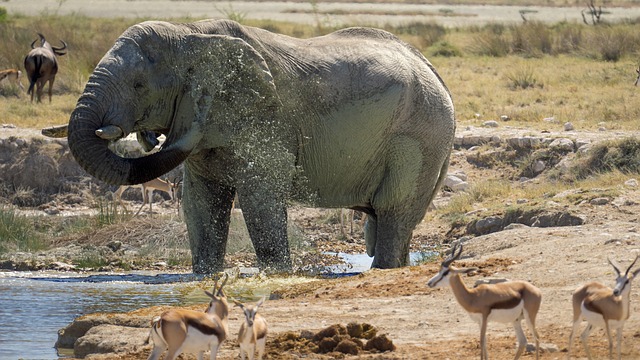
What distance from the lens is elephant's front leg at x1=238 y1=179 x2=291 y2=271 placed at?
12203 millimetres

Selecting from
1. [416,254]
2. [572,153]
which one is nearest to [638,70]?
[572,153]

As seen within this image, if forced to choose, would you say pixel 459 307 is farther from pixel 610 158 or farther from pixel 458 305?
pixel 610 158

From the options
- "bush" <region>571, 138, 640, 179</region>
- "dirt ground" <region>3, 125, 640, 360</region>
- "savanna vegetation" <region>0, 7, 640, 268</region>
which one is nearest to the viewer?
"dirt ground" <region>3, 125, 640, 360</region>

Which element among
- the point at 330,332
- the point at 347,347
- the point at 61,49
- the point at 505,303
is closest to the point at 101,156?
the point at 330,332

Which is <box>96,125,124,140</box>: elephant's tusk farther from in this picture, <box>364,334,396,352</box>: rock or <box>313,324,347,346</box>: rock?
<box>364,334,396,352</box>: rock

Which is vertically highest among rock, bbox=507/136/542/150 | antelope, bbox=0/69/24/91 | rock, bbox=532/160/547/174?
antelope, bbox=0/69/24/91

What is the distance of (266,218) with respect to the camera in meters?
12.3

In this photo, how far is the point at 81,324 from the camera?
404 inches

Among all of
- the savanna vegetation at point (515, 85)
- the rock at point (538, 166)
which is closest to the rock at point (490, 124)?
the savanna vegetation at point (515, 85)

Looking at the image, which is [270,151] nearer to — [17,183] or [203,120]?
[203,120]

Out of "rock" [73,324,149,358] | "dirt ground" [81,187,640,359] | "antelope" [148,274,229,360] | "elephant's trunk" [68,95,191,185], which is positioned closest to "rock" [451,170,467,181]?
"dirt ground" [81,187,640,359]

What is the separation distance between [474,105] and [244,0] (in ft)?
158

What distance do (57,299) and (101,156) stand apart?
251 cm

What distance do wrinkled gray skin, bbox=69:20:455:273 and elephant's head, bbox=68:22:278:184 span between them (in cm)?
1
